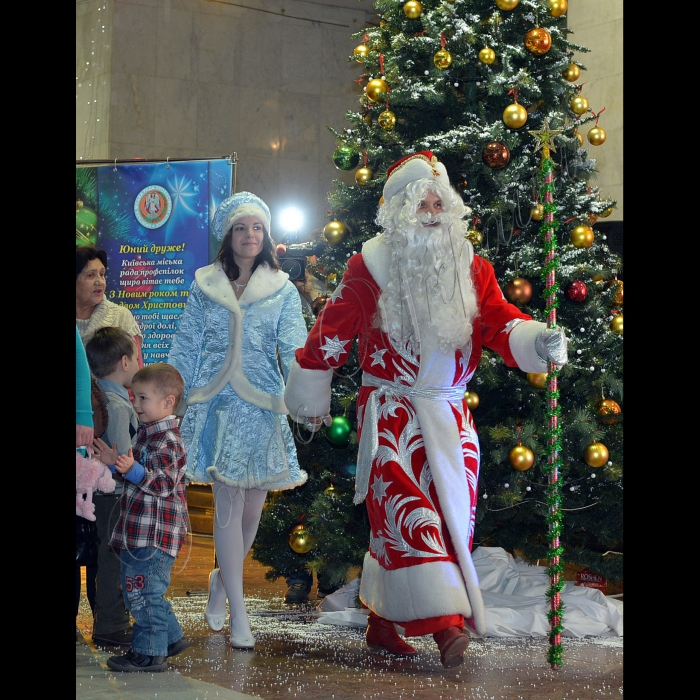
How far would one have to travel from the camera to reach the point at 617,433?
499 cm

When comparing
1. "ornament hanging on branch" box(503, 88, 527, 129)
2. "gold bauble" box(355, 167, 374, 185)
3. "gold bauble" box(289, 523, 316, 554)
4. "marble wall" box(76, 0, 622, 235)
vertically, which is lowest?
"gold bauble" box(289, 523, 316, 554)

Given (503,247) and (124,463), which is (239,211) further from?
(124,463)

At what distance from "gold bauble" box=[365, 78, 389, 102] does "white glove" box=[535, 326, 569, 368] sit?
1958 mm

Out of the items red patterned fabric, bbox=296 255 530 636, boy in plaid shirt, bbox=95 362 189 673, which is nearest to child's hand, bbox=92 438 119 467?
boy in plaid shirt, bbox=95 362 189 673

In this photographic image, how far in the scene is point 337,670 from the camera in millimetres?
3867

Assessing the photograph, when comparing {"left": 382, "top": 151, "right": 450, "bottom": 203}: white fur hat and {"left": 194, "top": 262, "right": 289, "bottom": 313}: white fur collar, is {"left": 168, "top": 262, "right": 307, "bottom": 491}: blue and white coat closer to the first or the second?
{"left": 194, "top": 262, "right": 289, "bottom": 313}: white fur collar

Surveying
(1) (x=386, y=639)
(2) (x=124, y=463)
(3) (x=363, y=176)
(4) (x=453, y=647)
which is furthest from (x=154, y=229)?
(4) (x=453, y=647)

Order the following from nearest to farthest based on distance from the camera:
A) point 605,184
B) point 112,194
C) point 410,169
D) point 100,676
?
point 100,676
point 410,169
point 112,194
point 605,184

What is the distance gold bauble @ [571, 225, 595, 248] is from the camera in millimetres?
5168

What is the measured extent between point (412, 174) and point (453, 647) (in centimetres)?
193
